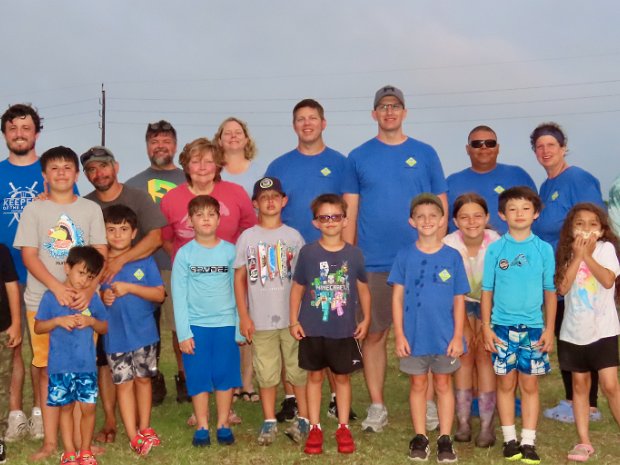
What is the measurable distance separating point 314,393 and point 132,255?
2.12m

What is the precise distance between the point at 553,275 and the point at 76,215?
4304 millimetres

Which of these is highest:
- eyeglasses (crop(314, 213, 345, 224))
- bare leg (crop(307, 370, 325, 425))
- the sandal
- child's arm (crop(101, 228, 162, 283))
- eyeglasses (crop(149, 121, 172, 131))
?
eyeglasses (crop(149, 121, 172, 131))

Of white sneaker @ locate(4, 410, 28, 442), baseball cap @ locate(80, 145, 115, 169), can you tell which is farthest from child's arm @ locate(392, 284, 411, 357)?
white sneaker @ locate(4, 410, 28, 442)

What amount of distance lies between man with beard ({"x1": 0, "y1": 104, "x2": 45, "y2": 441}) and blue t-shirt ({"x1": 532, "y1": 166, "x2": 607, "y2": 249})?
5271 mm

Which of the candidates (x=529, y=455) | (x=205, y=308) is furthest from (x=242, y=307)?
(x=529, y=455)

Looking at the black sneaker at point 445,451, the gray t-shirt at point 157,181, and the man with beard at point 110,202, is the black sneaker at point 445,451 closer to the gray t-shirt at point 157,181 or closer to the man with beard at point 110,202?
the man with beard at point 110,202

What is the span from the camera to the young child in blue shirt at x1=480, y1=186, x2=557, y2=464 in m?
6.34

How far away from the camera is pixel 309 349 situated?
6.69 meters

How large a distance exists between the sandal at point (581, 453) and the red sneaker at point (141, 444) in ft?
12.6

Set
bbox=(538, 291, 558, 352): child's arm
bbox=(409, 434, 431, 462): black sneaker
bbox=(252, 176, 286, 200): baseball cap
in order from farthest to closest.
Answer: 1. bbox=(252, 176, 286, 200): baseball cap
2. bbox=(409, 434, 431, 462): black sneaker
3. bbox=(538, 291, 558, 352): child's arm

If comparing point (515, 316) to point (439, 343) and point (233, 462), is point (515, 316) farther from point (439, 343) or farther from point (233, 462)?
point (233, 462)

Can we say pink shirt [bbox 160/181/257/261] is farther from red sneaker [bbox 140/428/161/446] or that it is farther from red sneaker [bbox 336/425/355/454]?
red sneaker [bbox 336/425/355/454]

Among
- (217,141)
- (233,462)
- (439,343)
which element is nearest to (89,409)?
(233,462)

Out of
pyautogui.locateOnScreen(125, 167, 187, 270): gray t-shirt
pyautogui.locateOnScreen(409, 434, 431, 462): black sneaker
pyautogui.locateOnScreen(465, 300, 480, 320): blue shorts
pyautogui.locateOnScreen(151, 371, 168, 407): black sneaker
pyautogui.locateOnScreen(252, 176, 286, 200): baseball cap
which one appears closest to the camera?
pyautogui.locateOnScreen(409, 434, 431, 462): black sneaker
